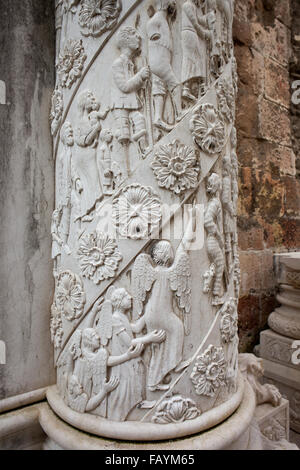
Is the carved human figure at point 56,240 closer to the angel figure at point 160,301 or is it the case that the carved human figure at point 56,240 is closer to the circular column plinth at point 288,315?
the angel figure at point 160,301

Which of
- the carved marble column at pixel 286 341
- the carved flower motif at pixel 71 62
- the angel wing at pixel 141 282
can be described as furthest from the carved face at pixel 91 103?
the carved marble column at pixel 286 341

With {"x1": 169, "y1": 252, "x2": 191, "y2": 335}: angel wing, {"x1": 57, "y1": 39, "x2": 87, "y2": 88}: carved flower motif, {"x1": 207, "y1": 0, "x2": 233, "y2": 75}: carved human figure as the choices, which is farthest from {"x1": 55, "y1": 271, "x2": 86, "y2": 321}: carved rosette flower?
{"x1": 207, "y1": 0, "x2": 233, "y2": 75}: carved human figure

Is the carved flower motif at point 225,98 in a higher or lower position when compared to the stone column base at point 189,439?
higher

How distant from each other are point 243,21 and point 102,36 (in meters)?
1.81

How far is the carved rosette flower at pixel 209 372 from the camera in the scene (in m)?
1.15

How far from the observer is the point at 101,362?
3.72 feet

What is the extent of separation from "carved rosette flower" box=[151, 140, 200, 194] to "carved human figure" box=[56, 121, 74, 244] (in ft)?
1.19

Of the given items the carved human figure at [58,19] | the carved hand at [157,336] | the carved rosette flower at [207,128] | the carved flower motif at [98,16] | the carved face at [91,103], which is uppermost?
the carved human figure at [58,19]

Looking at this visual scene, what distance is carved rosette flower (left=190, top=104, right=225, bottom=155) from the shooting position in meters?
1.17

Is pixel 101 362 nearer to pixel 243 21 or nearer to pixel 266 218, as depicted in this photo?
pixel 266 218

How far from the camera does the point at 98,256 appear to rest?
116cm

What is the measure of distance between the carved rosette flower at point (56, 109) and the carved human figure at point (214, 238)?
26.8 inches
